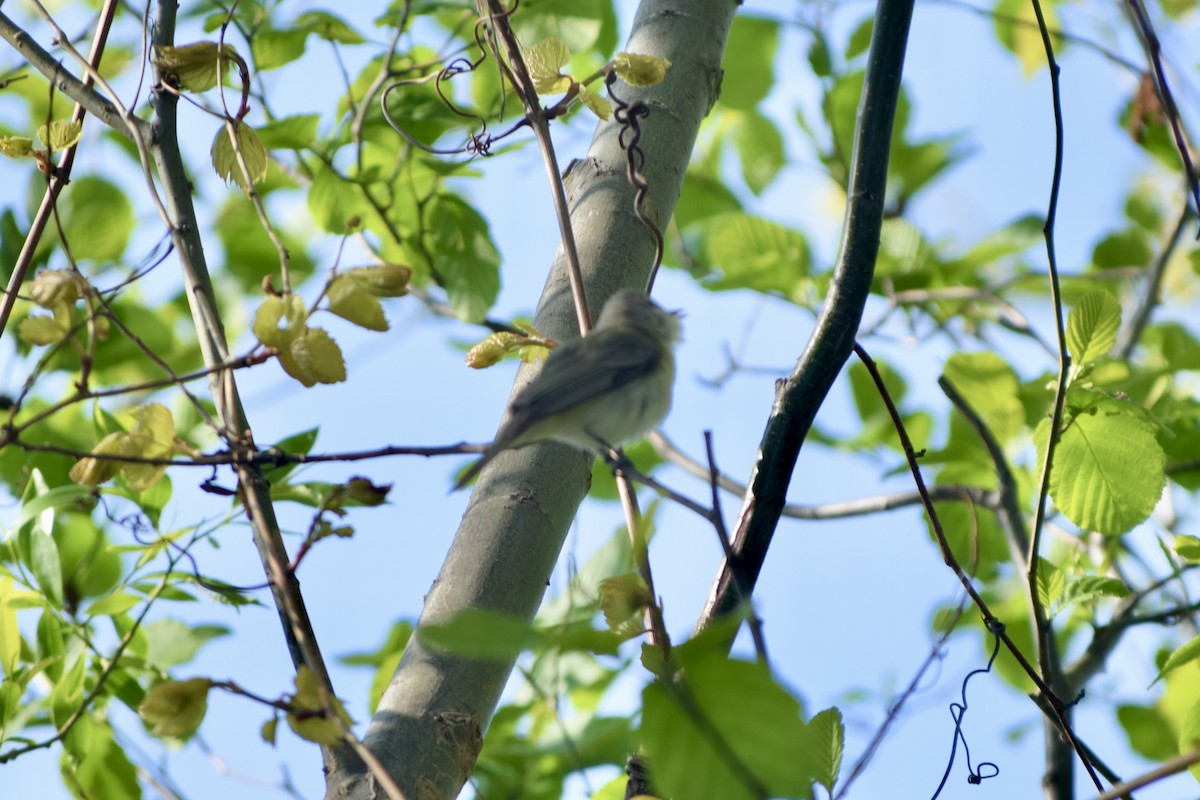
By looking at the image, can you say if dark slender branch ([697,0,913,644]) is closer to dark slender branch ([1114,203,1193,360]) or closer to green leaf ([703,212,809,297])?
green leaf ([703,212,809,297])

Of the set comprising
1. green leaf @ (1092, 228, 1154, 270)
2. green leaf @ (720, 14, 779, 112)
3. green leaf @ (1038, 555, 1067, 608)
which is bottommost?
green leaf @ (1038, 555, 1067, 608)

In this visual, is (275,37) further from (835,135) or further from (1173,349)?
(1173,349)

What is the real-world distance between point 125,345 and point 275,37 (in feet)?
2.86

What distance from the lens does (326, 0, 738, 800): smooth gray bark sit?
1.62 meters

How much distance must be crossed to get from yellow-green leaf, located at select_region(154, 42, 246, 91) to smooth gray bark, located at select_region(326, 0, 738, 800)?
2.17ft

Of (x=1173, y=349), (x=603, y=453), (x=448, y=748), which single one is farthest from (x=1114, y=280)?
(x=448, y=748)

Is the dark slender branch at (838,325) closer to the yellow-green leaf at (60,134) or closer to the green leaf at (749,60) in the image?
the yellow-green leaf at (60,134)

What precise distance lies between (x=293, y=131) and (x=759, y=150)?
1.54 meters

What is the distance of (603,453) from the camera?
1.81 metres

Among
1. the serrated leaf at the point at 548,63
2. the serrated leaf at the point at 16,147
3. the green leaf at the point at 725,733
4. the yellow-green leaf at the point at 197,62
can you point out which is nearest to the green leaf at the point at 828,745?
the green leaf at the point at 725,733

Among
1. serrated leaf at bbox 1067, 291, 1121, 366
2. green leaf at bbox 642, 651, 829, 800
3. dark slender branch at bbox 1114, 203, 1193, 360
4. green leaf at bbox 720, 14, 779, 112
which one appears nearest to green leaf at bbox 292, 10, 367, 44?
green leaf at bbox 720, 14, 779, 112

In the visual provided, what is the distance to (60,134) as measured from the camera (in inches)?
66.9

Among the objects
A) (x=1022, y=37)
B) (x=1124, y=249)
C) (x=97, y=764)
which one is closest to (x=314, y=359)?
(x=97, y=764)

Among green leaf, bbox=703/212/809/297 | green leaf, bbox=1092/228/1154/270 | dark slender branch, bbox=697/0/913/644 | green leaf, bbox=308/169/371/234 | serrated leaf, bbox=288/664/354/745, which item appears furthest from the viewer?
green leaf, bbox=1092/228/1154/270
